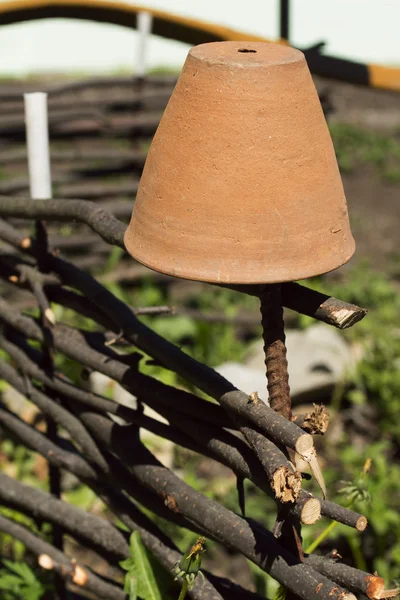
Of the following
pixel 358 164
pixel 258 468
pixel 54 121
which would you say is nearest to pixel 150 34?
A: pixel 54 121

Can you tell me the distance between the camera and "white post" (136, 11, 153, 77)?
4521mm

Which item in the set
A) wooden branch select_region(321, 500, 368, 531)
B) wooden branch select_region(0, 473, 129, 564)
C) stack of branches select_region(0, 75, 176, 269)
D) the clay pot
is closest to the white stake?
wooden branch select_region(0, 473, 129, 564)

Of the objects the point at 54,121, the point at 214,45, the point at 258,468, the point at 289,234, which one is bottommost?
the point at 54,121

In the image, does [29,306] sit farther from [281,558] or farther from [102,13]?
[281,558]

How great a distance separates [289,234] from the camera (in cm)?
133

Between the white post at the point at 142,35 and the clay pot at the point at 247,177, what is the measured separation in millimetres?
Result: 3228

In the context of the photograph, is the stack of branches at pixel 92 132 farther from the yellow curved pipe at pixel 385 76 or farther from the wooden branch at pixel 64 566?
the wooden branch at pixel 64 566

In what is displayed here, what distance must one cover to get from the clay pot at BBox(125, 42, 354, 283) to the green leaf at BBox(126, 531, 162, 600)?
765 mm

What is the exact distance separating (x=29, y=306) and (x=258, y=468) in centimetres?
391

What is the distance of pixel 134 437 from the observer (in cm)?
194

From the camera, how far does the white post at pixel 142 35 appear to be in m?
4.52

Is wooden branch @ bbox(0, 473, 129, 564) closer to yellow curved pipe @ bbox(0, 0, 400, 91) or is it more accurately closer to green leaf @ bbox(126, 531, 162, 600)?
green leaf @ bbox(126, 531, 162, 600)

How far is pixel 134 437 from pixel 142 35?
3415 millimetres

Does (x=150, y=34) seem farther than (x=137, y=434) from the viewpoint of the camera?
Yes
